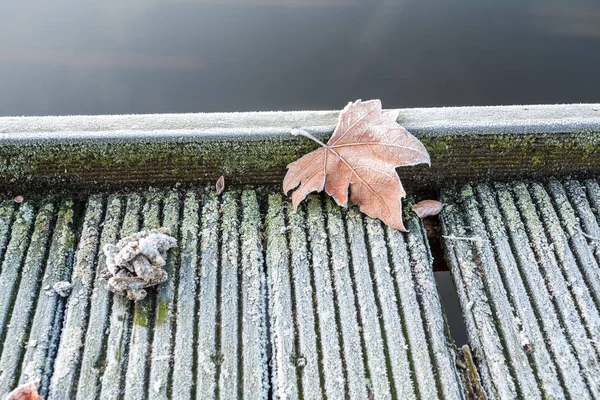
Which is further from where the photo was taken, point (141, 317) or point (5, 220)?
point (5, 220)

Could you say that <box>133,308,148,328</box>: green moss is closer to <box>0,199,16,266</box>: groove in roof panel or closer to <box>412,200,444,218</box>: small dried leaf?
<box>0,199,16,266</box>: groove in roof panel

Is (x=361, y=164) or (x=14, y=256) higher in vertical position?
(x=361, y=164)

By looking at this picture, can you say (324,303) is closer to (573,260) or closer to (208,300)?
(208,300)

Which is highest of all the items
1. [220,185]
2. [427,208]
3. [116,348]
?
[220,185]

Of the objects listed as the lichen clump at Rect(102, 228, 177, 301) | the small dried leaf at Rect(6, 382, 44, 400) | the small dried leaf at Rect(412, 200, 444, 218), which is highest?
the small dried leaf at Rect(412, 200, 444, 218)

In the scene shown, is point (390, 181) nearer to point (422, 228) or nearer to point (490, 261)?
point (422, 228)

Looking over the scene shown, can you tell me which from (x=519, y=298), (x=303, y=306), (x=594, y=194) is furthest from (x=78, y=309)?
(x=594, y=194)

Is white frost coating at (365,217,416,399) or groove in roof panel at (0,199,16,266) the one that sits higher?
groove in roof panel at (0,199,16,266)

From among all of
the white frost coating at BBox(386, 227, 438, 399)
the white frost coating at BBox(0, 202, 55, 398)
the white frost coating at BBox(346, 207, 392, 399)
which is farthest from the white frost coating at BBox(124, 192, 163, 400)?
the white frost coating at BBox(386, 227, 438, 399)
